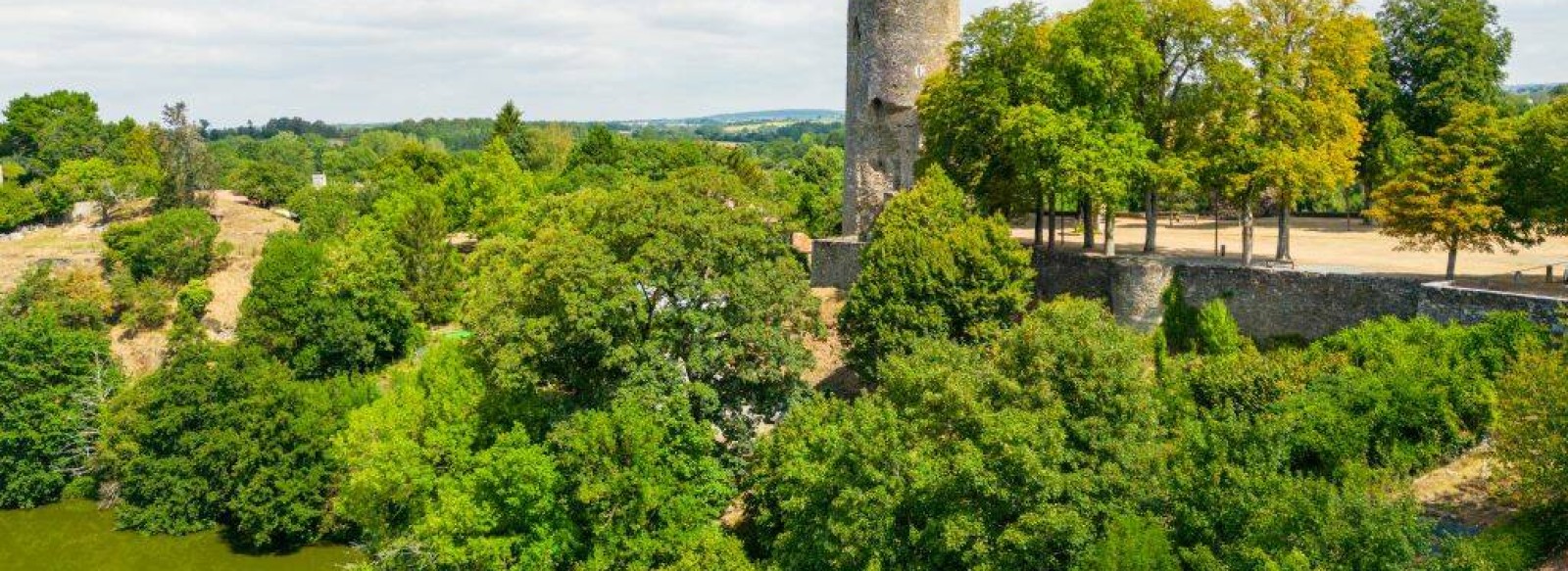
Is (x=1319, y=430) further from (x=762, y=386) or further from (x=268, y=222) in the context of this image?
(x=268, y=222)

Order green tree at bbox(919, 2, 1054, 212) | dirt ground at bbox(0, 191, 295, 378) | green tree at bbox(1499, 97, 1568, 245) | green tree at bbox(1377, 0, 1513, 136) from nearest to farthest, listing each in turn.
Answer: green tree at bbox(1499, 97, 1568, 245) < green tree at bbox(919, 2, 1054, 212) < green tree at bbox(1377, 0, 1513, 136) < dirt ground at bbox(0, 191, 295, 378)

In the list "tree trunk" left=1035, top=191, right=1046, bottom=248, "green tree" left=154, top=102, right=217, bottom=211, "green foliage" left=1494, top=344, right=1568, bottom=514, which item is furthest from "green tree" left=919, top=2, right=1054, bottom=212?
"green tree" left=154, top=102, right=217, bottom=211

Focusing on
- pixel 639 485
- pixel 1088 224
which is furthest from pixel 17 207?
pixel 1088 224

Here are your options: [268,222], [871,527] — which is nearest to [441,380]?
[871,527]

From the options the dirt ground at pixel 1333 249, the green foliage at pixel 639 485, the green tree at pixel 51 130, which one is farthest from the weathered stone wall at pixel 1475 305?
the green tree at pixel 51 130

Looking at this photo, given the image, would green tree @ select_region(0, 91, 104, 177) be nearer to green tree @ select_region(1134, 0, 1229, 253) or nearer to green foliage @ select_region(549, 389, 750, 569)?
green foliage @ select_region(549, 389, 750, 569)

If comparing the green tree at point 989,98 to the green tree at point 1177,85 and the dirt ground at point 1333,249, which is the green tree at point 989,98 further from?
the dirt ground at point 1333,249
